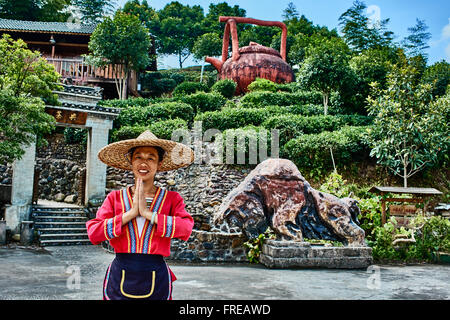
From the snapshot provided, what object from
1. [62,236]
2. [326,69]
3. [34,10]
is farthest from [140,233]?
[34,10]

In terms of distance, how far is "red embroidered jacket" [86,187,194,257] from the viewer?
243 cm

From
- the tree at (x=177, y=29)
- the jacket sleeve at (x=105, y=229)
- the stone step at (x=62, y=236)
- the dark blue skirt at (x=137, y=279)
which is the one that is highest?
the tree at (x=177, y=29)

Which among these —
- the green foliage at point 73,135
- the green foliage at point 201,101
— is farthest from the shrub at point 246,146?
the green foliage at point 73,135

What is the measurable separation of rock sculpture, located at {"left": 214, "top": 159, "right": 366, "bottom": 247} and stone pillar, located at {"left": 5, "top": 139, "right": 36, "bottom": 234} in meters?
6.88

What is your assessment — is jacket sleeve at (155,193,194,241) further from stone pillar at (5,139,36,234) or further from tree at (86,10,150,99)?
tree at (86,10,150,99)

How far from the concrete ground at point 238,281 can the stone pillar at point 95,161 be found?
13.6ft

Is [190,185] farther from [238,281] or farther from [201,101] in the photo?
[238,281]

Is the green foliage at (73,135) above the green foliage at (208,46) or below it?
below

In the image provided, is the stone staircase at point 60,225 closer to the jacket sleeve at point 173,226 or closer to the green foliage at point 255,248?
the green foliage at point 255,248

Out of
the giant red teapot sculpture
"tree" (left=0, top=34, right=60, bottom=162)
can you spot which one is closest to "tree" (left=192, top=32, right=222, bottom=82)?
the giant red teapot sculpture

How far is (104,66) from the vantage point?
20000 millimetres

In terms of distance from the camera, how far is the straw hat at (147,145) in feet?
9.17

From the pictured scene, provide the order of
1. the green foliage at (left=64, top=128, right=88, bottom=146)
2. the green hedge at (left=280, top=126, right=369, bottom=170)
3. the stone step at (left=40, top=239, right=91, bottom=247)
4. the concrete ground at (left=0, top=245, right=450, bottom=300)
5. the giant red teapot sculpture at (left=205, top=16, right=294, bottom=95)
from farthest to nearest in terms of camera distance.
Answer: the giant red teapot sculpture at (left=205, top=16, right=294, bottom=95)
the green foliage at (left=64, top=128, right=88, bottom=146)
the green hedge at (left=280, top=126, right=369, bottom=170)
the stone step at (left=40, top=239, right=91, bottom=247)
the concrete ground at (left=0, top=245, right=450, bottom=300)

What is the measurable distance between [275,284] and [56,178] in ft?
43.1
